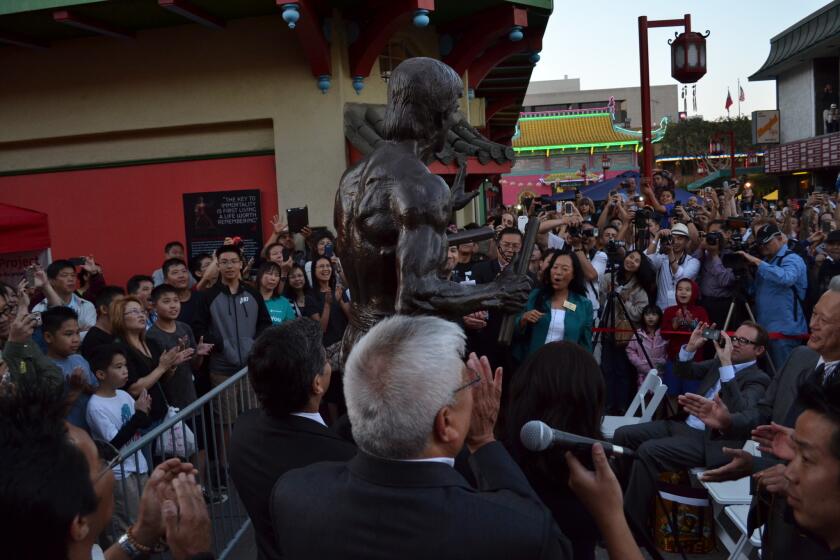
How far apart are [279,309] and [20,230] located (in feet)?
11.1

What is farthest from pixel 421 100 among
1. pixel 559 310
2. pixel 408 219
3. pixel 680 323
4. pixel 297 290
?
pixel 680 323

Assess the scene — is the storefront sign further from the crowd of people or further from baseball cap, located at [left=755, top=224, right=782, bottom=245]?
the crowd of people

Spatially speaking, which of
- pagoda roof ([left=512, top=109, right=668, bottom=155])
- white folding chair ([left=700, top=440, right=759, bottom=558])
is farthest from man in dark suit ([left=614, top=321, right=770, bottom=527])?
pagoda roof ([left=512, top=109, right=668, bottom=155])

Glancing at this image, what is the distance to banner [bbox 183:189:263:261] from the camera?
9023mm

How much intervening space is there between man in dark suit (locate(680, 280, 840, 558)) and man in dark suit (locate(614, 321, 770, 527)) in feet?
2.29

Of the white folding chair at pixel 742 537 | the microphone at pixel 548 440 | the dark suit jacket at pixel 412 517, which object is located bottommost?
the white folding chair at pixel 742 537

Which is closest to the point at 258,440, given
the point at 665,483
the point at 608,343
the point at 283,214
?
the point at 665,483

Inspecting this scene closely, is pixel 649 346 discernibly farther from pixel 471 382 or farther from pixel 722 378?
pixel 471 382

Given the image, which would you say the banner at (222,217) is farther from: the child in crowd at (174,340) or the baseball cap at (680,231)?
the baseball cap at (680,231)

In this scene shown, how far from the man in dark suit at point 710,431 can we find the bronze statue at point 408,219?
2166 mm

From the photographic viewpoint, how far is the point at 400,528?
155cm

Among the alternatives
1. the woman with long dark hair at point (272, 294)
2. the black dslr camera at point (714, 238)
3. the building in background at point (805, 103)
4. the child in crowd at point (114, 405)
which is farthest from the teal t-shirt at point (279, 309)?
the building in background at point (805, 103)

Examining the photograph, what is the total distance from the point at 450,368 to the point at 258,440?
3.60 ft

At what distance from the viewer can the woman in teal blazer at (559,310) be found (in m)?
5.61
